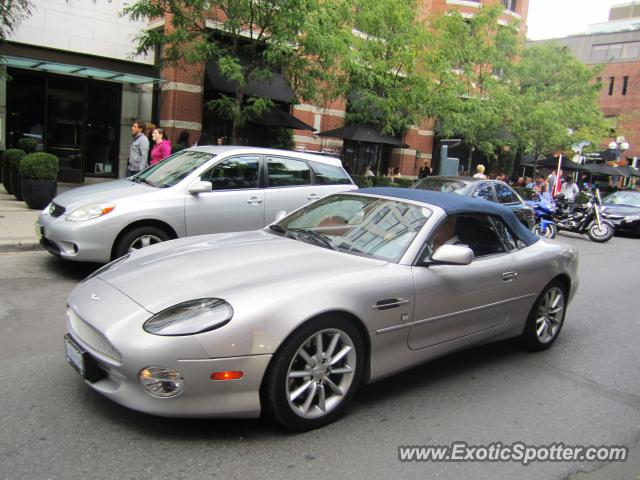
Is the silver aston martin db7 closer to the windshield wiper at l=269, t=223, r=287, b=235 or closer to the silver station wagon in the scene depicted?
the windshield wiper at l=269, t=223, r=287, b=235

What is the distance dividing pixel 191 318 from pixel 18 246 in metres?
Result: 5.85

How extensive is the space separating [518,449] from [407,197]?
2.02 metres

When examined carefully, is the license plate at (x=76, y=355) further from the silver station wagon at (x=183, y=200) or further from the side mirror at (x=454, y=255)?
the silver station wagon at (x=183, y=200)

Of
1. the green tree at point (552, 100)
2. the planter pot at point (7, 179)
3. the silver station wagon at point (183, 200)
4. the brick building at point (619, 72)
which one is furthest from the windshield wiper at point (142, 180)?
the brick building at point (619, 72)

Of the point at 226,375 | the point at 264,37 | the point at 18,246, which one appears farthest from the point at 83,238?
the point at 264,37

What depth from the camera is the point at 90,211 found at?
6.27 m

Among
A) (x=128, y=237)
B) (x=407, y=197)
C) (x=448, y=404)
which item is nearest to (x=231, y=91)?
(x=128, y=237)

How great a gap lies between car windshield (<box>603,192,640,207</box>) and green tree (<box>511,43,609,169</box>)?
3583 millimetres

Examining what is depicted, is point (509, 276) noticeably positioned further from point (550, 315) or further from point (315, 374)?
point (315, 374)

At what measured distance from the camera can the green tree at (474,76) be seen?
1655cm

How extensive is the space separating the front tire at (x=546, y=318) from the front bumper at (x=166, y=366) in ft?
9.54

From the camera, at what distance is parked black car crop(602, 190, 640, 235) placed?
707 inches

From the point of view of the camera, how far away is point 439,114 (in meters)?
16.6

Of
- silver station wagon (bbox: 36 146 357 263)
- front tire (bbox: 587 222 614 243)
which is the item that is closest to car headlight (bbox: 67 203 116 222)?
silver station wagon (bbox: 36 146 357 263)
